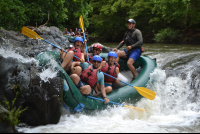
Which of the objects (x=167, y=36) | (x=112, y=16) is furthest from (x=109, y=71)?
(x=112, y=16)

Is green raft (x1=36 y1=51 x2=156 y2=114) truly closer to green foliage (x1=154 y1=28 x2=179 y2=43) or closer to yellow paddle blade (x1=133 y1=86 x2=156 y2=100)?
yellow paddle blade (x1=133 y1=86 x2=156 y2=100)

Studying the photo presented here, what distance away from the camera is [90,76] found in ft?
12.8

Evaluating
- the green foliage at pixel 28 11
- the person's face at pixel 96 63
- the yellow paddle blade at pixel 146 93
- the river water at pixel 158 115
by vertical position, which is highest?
the green foliage at pixel 28 11

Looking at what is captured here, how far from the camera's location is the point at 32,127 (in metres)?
3.08

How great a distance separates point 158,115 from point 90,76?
4.84 feet

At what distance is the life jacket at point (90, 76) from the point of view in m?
3.89

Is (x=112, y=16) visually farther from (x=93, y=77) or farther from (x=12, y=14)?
(x=93, y=77)

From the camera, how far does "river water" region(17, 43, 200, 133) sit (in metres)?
3.18

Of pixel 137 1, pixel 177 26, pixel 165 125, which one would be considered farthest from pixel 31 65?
pixel 137 1

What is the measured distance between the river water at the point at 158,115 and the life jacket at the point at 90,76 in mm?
546

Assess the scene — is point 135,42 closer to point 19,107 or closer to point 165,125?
point 165,125

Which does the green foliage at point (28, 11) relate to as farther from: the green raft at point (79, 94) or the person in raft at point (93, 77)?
the person in raft at point (93, 77)

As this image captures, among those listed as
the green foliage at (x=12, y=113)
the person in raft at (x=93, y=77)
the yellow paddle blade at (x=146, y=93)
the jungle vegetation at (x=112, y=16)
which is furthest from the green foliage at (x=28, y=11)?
the yellow paddle blade at (x=146, y=93)

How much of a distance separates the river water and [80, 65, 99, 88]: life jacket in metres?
0.55
